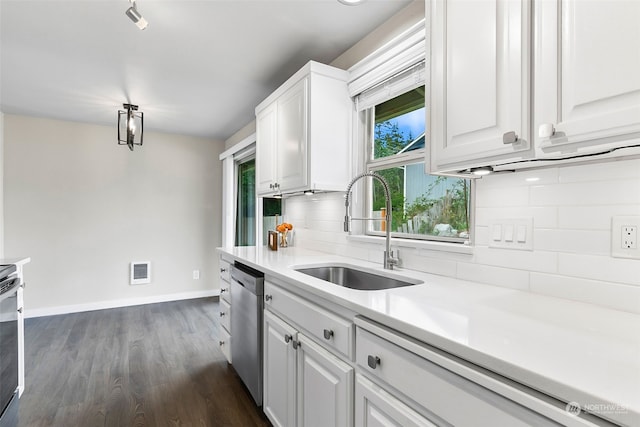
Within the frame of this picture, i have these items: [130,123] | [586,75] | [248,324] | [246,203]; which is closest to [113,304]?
[246,203]

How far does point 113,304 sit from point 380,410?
14.7 ft

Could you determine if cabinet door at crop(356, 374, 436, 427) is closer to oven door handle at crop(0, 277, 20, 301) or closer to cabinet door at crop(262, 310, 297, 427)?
cabinet door at crop(262, 310, 297, 427)

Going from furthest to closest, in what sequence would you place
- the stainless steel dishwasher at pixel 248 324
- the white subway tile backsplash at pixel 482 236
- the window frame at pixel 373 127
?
1. the stainless steel dishwasher at pixel 248 324
2. the window frame at pixel 373 127
3. the white subway tile backsplash at pixel 482 236

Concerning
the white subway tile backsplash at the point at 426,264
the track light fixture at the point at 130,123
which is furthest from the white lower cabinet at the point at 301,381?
the track light fixture at the point at 130,123

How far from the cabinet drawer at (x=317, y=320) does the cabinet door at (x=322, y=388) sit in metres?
0.06

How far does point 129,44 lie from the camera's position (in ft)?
7.51

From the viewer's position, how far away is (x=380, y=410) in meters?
1.03

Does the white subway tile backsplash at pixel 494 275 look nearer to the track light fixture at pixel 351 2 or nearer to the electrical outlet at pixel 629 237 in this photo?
the electrical outlet at pixel 629 237

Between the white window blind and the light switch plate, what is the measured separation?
86cm

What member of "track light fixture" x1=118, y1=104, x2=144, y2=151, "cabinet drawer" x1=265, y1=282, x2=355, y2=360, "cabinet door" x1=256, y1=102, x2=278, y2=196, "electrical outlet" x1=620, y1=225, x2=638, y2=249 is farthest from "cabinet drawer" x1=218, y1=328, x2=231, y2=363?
"electrical outlet" x1=620, y1=225, x2=638, y2=249

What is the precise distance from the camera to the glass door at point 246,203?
175 inches

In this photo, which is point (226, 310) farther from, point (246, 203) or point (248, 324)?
point (246, 203)

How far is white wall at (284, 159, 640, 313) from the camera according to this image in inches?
40.1

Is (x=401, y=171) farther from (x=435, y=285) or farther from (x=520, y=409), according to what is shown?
(x=520, y=409)
